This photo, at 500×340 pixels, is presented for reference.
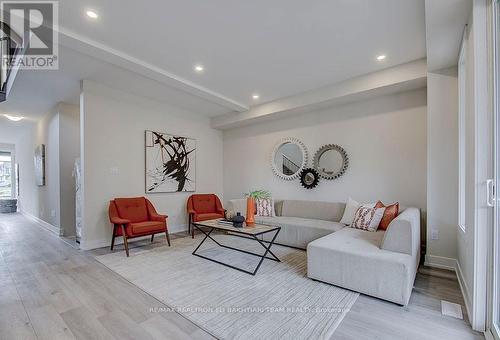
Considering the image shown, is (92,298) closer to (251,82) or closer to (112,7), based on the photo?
(112,7)

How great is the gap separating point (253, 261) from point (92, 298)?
1832 mm

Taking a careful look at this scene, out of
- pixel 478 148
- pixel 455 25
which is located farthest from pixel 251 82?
A: pixel 478 148

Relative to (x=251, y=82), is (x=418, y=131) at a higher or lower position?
lower

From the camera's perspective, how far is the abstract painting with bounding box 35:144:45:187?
573 centimetres

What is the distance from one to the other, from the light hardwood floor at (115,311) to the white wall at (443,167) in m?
0.34

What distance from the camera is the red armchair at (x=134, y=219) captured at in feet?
11.7

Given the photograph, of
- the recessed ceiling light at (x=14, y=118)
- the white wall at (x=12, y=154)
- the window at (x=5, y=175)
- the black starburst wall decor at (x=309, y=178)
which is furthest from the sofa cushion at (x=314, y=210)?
the window at (x=5, y=175)

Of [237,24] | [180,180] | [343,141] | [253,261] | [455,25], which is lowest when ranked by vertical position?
[253,261]

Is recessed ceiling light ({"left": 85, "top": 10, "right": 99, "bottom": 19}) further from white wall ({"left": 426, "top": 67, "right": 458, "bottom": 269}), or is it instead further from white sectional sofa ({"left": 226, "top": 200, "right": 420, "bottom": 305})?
white wall ({"left": 426, "top": 67, "right": 458, "bottom": 269})

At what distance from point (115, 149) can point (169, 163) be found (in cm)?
109

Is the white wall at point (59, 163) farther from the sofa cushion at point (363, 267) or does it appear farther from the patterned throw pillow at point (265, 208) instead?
the sofa cushion at point (363, 267)

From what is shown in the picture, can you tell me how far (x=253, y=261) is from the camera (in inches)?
128

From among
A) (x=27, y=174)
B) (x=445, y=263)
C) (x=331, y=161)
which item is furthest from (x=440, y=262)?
(x=27, y=174)

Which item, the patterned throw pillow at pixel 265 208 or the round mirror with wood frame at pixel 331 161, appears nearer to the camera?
the round mirror with wood frame at pixel 331 161
